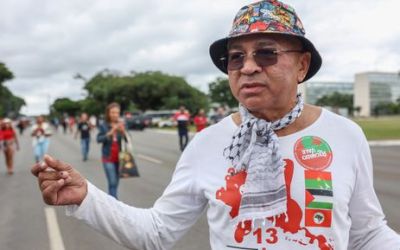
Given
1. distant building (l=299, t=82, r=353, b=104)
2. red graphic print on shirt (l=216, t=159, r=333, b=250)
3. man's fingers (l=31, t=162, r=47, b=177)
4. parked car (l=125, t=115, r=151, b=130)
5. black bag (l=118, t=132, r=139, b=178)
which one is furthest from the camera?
distant building (l=299, t=82, r=353, b=104)

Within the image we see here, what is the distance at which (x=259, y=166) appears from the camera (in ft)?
6.12

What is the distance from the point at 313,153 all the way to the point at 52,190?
3.01ft

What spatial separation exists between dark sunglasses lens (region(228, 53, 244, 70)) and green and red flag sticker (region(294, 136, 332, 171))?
356 mm

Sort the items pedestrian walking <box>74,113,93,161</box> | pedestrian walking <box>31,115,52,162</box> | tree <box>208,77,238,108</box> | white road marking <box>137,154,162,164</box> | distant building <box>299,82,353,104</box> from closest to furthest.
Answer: pedestrian walking <box>31,115,52,162</box>, white road marking <box>137,154,162,164</box>, pedestrian walking <box>74,113,93,161</box>, tree <box>208,77,238,108</box>, distant building <box>299,82,353,104</box>

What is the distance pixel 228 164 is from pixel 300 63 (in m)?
0.49

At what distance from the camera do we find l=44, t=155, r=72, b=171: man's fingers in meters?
1.69

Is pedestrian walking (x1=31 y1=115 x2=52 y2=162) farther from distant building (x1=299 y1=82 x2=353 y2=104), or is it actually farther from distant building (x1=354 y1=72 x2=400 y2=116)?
distant building (x1=299 y1=82 x2=353 y2=104)

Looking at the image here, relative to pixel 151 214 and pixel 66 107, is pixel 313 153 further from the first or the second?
pixel 66 107

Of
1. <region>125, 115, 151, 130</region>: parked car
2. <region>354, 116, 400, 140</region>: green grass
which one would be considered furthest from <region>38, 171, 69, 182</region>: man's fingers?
<region>125, 115, 151, 130</region>: parked car

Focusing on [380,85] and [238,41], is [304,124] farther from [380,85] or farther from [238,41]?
[380,85]

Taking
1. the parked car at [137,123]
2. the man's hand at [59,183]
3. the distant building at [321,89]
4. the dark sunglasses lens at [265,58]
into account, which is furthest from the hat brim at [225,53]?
the distant building at [321,89]

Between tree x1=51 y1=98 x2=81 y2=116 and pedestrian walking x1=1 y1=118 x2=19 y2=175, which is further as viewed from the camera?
tree x1=51 y1=98 x2=81 y2=116

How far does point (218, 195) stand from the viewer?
193cm

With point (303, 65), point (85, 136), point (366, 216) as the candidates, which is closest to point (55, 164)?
point (303, 65)
